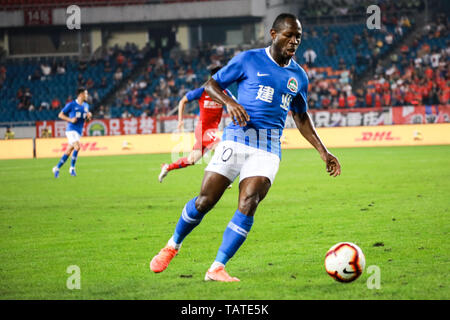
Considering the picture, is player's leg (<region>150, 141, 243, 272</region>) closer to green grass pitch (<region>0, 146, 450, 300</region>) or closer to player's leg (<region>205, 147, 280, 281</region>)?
player's leg (<region>205, 147, 280, 281</region>)

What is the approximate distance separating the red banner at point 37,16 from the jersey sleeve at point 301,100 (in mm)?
38454

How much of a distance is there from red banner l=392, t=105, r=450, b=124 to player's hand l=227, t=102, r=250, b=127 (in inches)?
1032

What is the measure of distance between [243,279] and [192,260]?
1.10 metres

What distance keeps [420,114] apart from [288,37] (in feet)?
86.6

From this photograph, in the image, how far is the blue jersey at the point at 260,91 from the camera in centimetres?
586

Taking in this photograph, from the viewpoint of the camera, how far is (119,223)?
9.50 metres

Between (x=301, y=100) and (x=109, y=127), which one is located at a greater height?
(x=301, y=100)

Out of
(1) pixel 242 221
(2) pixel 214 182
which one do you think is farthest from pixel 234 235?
(2) pixel 214 182

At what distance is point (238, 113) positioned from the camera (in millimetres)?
5457

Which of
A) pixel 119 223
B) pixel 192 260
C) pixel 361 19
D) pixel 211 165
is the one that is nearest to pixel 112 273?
pixel 192 260

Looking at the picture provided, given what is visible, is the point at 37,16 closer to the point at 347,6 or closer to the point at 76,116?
the point at 347,6

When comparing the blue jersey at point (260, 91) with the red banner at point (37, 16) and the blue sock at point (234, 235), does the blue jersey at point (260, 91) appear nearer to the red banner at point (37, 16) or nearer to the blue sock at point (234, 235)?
the blue sock at point (234, 235)

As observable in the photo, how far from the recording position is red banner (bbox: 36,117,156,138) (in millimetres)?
33438

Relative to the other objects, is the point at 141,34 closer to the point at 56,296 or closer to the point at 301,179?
the point at 301,179
